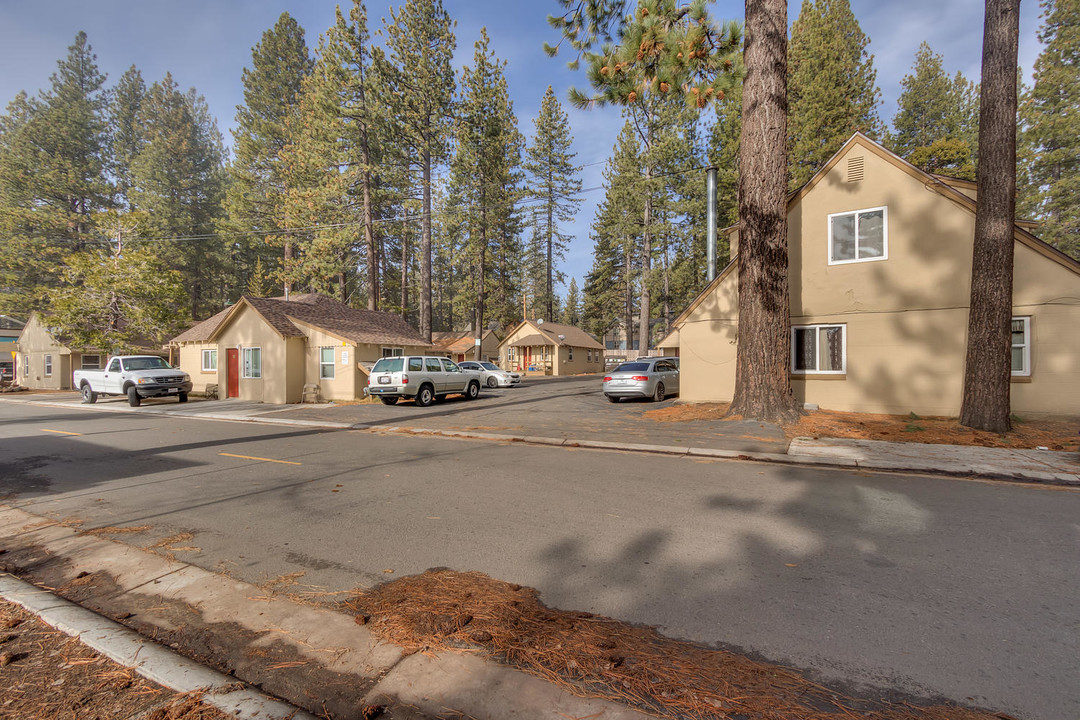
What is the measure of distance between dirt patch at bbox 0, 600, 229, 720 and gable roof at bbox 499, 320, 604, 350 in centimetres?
3879

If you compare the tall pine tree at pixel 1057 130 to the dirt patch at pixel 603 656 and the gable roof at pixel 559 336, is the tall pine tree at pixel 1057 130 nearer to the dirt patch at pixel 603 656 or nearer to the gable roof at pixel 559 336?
the gable roof at pixel 559 336

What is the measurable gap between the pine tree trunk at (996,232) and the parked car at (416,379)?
15890 millimetres

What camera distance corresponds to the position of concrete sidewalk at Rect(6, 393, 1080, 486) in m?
6.94

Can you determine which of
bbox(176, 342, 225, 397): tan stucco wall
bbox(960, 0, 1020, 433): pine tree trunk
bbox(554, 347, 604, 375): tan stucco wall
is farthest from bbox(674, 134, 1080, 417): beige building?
bbox(554, 347, 604, 375): tan stucco wall

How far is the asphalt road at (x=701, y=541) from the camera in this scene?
9.02 ft

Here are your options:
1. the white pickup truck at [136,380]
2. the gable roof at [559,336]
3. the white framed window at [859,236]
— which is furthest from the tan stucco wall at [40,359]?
the white framed window at [859,236]

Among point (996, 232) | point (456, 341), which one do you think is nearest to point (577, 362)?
point (456, 341)

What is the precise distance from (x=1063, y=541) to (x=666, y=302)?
40906 mm

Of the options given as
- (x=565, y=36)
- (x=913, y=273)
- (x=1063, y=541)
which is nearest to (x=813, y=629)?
(x=1063, y=541)

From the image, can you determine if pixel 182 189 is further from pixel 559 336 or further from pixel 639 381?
pixel 639 381

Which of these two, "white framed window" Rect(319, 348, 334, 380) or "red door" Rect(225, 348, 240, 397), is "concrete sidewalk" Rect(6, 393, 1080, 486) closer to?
"white framed window" Rect(319, 348, 334, 380)

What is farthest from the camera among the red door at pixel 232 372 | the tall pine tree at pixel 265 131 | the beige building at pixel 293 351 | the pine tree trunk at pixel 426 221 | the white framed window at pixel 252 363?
the tall pine tree at pixel 265 131

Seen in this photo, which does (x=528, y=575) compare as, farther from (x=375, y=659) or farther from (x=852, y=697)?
(x=852, y=697)

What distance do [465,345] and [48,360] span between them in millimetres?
30380
